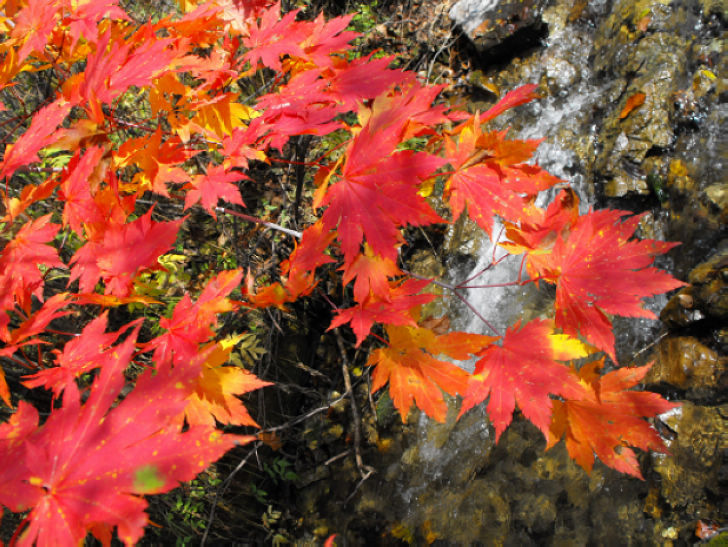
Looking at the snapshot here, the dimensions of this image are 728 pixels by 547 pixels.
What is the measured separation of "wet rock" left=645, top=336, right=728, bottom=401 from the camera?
1.96 metres

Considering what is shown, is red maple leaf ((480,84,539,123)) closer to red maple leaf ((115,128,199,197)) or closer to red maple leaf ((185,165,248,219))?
red maple leaf ((185,165,248,219))

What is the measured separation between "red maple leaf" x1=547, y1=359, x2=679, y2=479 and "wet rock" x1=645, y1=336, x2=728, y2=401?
805mm

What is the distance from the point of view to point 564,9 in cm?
401

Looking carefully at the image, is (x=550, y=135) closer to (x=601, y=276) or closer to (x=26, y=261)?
(x=601, y=276)

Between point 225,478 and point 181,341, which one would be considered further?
point 225,478

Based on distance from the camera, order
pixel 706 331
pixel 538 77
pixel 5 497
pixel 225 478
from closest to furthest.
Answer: pixel 5 497 → pixel 706 331 → pixel 225 478 → pixel 538 77

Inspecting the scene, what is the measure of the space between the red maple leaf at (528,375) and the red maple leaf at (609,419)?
122 mm

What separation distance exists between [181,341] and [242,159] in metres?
0.66

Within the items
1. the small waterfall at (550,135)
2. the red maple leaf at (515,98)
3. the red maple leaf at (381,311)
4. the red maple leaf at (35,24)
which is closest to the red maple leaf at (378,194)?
the red maple leaf at (381,311)

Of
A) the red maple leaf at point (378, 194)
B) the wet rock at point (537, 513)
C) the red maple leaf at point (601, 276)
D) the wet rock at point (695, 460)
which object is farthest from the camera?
the wet rock at point (537, 513)

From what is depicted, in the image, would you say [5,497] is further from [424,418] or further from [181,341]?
[424,418]

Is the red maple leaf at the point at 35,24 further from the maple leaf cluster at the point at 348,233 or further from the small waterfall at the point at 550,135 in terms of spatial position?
the small waterfall at the point at 550,135

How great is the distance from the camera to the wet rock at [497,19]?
3.95 metres

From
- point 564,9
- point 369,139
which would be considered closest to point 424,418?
point 369,139
